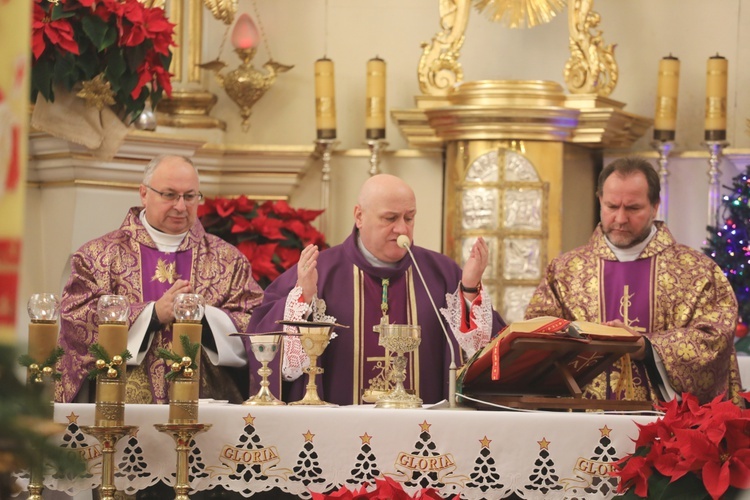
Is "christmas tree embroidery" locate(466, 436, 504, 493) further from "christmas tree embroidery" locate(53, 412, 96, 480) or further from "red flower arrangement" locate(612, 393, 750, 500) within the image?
"christmas tree embroidery" locate(53, 412, 96, 480)

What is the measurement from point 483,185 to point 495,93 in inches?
23.5

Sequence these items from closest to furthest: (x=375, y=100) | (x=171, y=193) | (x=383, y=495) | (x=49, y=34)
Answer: (x=383, y=495) → (x=49, y=34) → (x=171, y=193) → (x=375, y=100)

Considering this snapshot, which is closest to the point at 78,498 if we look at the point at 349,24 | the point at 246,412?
the point at 246,412

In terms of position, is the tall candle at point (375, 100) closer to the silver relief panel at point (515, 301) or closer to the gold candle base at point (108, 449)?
the silver relief panel at point (515, 301)

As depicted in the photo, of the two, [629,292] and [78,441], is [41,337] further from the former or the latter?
[629,292]

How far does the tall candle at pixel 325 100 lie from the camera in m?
8.04

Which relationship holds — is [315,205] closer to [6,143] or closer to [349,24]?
[349,24]

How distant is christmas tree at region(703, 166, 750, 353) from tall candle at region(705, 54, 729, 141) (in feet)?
1.15

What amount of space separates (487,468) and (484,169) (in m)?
4.72

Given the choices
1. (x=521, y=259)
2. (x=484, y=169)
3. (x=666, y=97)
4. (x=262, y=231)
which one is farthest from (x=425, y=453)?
(x=666, y=97)

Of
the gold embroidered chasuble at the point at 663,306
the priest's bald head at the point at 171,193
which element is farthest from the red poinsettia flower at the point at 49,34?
the gold embroidered chasuble at the point at 663,306

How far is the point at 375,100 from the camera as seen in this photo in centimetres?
808

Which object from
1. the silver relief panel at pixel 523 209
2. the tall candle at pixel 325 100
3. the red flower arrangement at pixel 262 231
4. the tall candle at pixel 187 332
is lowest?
the tall candle at pixel 187 332

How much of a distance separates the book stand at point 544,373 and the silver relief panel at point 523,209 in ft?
13.2
